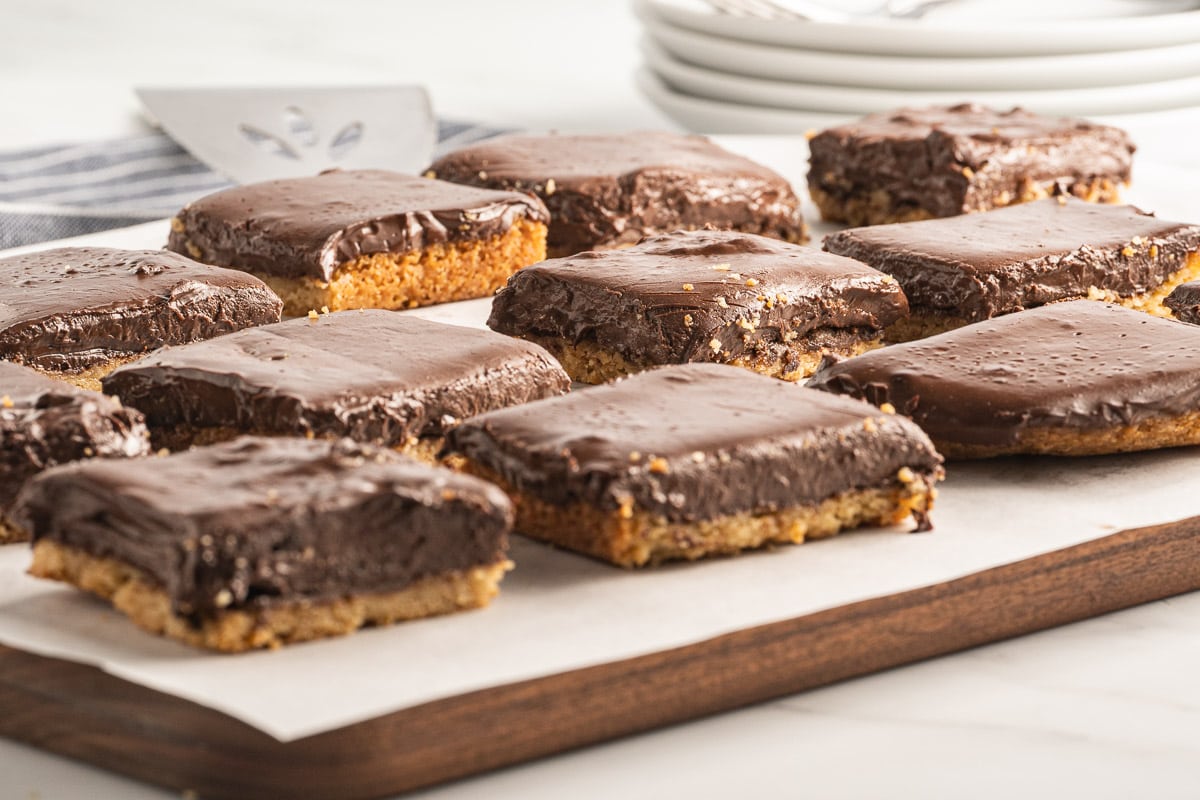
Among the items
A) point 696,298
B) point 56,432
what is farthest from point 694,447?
point 56,432

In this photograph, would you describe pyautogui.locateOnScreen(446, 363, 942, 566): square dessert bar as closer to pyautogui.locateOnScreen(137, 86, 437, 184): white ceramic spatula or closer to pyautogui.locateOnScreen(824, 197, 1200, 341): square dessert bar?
pyautogui.locateOnScreen(824, 197, 1200, 341): square dessert bar

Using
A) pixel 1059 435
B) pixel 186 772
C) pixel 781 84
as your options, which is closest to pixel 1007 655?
pixel 1059 435

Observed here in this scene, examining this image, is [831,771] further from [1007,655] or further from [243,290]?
[243,290]

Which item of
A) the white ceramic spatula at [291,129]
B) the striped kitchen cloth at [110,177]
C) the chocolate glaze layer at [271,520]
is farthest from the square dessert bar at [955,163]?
the chocolate glaze layer at [271,520]

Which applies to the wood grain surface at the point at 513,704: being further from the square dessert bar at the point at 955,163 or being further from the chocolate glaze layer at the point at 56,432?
the square dessert bar at the point at 955,163

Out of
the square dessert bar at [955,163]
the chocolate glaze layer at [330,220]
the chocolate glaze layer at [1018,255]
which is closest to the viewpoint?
the chocolate glaze layer at [1018,255]

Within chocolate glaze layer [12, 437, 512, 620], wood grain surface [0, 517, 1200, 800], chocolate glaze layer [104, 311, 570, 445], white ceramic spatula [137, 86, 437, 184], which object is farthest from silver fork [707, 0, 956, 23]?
chocolate glaze layer [12, 437, 512, 620]

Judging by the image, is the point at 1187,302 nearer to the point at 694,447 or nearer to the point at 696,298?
the point at 696,298
